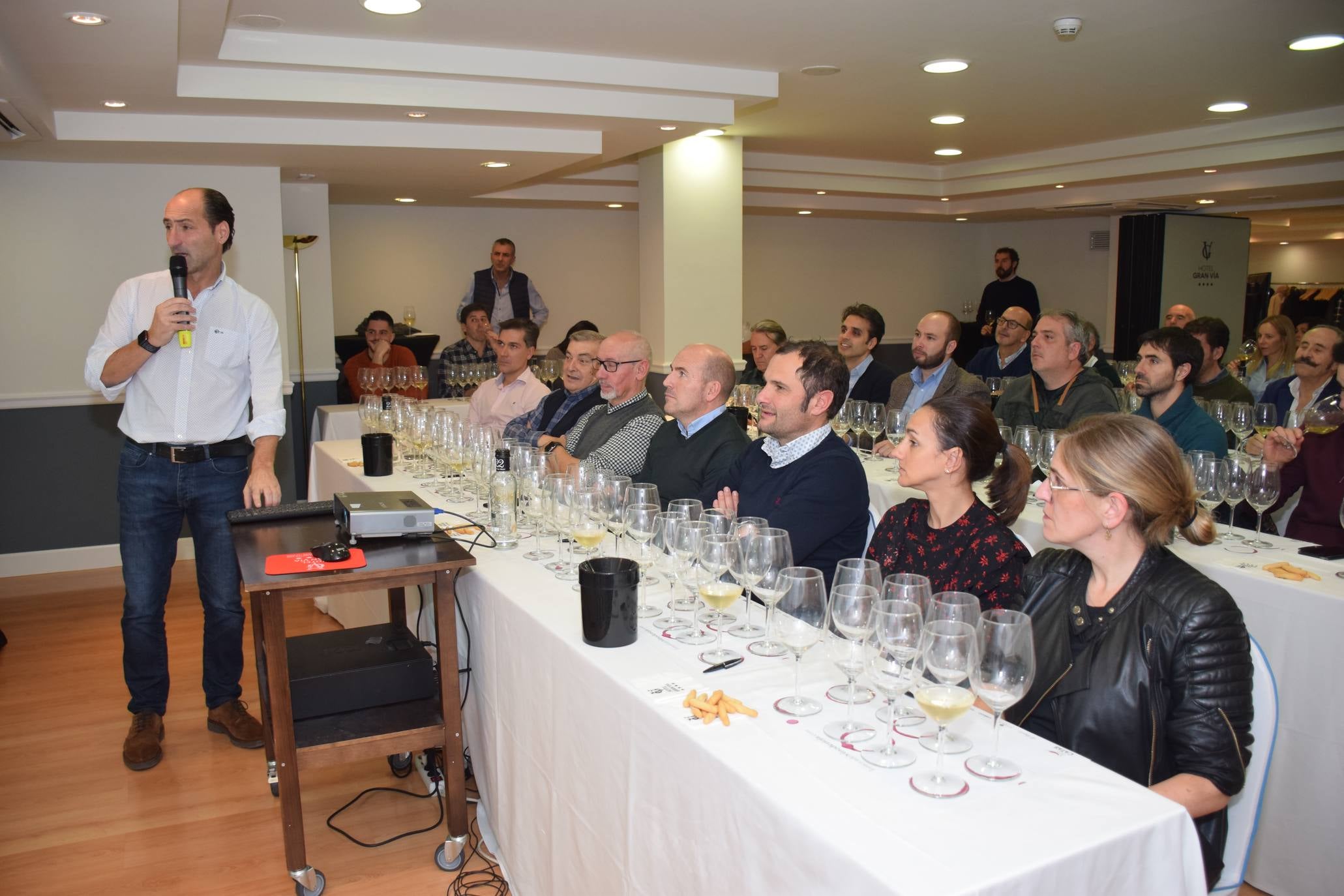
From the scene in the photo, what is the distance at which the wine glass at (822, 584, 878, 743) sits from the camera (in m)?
1.51

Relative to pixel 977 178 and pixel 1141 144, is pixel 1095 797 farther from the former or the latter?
pixel 977 178

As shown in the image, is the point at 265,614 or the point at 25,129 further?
the point at 25,129

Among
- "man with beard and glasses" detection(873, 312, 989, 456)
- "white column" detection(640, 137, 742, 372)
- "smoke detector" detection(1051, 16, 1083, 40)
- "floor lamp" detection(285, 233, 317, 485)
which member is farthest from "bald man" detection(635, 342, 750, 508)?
"floor lamp" detection(285, 233, 317, 485)

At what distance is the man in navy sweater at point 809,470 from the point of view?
255cm

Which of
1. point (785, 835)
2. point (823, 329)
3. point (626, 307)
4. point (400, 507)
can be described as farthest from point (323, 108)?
point (823, 329)

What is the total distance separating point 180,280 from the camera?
9.66 feet

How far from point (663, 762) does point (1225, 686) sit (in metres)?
0.90

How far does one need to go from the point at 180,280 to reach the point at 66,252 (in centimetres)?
314

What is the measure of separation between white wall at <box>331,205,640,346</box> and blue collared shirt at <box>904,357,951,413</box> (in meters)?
4.77

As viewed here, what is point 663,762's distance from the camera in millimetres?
1634

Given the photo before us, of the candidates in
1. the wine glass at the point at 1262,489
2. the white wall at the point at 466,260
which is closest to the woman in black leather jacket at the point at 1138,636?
the wine glass at the point at 1262,489

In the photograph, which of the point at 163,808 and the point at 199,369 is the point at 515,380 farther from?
the point at 163,808

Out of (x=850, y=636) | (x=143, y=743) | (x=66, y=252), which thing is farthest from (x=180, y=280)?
(x=66, y=252)

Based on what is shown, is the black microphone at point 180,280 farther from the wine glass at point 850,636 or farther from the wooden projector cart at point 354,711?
the wine glass at point 850,636
